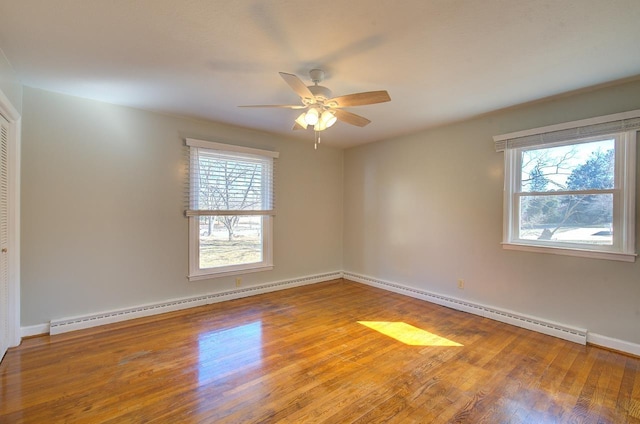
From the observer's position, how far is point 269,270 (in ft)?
14.8

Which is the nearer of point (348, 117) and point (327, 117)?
point (327, 117)

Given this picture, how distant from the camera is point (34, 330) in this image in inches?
113

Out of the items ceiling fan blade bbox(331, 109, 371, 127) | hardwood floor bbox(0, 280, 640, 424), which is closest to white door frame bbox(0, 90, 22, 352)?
hardwood floor bbox(0, 280, 640, 424)

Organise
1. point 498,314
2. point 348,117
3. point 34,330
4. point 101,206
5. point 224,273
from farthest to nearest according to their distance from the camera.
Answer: point 224,273 → point 498,314 → point 101,206 → point 34,330 → point 348,117

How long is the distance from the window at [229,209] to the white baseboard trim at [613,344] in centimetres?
375

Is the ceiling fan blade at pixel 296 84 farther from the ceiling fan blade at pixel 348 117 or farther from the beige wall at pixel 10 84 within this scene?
the beige wall at pixel 10 84

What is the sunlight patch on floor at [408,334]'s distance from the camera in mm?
2836

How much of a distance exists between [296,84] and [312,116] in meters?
0.44

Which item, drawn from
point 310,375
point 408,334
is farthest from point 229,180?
point 408,334

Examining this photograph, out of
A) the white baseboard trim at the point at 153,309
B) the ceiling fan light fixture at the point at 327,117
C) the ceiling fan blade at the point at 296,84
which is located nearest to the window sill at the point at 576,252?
the ceiling fan light fixture at the point at 327,117

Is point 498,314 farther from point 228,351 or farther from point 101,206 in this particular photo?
point 101,206

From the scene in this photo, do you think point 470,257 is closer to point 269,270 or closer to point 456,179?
point 456,179

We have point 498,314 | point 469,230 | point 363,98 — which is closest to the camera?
point 363,98

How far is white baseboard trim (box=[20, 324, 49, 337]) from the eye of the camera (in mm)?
2832
